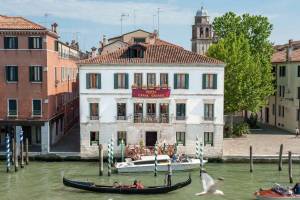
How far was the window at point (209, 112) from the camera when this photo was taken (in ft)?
128

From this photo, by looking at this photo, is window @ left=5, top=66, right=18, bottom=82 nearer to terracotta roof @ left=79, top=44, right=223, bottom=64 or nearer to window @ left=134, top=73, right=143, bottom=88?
terracotta roof @ left=79, top=44, right=223, bottom=64

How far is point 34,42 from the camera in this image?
39.5m

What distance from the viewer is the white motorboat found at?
35.0 meters

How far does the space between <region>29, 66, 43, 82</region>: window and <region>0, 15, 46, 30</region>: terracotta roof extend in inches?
132

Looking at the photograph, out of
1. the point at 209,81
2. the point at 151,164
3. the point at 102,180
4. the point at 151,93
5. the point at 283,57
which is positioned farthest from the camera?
the point at 283,57

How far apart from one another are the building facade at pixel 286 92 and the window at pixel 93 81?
21.7 m

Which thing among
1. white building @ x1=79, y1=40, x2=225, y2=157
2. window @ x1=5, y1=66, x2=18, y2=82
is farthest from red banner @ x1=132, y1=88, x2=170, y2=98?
window @ x1=5, y1=66, x2=18, y2=82

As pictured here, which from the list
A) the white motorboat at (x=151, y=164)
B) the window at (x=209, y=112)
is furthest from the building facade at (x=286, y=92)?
the white motorboat at (x=151, y=164)

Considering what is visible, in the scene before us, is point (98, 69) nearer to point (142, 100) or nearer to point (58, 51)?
point (142, 100)

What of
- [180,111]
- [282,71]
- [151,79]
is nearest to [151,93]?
[151,79]

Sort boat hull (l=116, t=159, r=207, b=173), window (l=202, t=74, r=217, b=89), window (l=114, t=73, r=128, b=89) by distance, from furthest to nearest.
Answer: window (l=202, t=74, r=217, b=89), window (l=114, t=73, r=128, b=89), boat hull (l=116, t=159, r=207, b=173)

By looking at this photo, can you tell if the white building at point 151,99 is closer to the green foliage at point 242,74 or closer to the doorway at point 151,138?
the doorway at point 151,138

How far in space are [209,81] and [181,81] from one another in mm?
2216

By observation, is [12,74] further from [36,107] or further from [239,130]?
[239,130]
